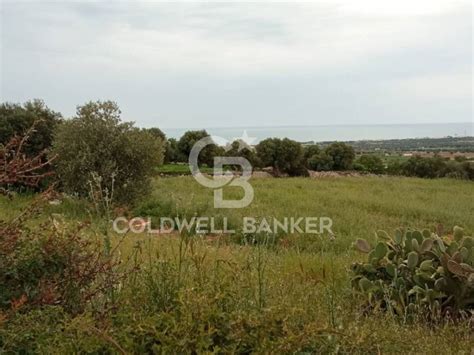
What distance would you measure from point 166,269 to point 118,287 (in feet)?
0.99

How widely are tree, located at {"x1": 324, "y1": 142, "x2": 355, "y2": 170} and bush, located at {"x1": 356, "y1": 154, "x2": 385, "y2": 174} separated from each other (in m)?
0.83

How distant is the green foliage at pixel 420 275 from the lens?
3.50 meters

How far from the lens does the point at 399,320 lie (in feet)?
11.1

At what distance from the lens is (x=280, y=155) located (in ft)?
91.4

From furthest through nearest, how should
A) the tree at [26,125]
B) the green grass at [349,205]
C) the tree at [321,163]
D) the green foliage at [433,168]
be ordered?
1. the tree at [321,163]
2. the green foliage at [433,168]
3. the tree at [26,125]
4. the green grass at [349,205]

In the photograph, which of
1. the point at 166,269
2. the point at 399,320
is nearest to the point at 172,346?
the point at 166,269

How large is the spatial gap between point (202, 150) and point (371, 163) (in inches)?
486

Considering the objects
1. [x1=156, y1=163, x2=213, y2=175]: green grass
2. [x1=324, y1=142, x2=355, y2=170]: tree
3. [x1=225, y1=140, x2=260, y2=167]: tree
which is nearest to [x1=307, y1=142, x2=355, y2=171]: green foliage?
[x1=324, y1=142, x2=355, y2=170]: tree

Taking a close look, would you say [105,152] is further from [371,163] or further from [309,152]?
[371,163]

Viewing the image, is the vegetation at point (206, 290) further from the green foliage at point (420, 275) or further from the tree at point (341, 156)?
the tree at point (341, 156)

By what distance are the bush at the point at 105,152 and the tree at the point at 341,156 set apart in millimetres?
20737

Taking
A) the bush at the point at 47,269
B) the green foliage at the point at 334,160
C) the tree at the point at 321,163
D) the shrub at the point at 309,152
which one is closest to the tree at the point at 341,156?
the green foliage at the point at 334,160

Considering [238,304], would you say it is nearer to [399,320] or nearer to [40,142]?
[399,320]

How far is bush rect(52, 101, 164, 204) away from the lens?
35.7 feet
